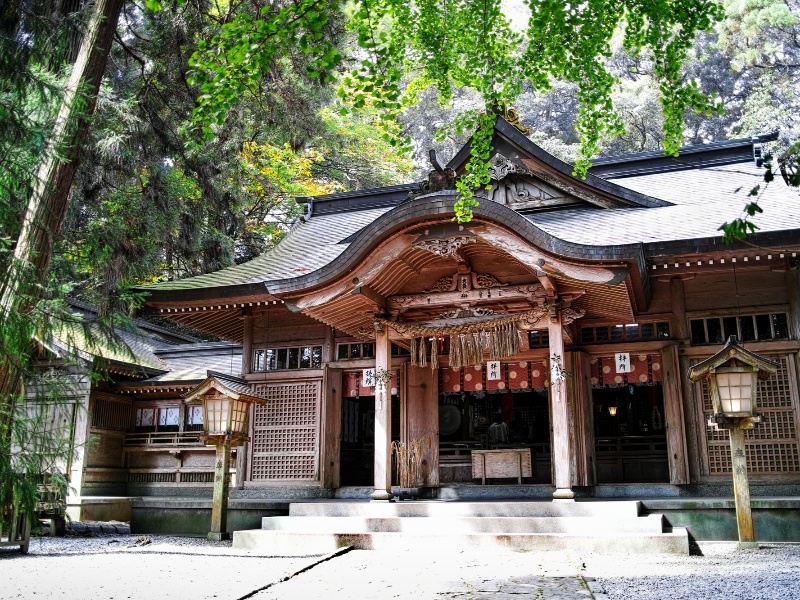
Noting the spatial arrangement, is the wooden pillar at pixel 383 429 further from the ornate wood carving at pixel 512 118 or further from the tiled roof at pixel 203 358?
the tiled roof at pixel 203 358

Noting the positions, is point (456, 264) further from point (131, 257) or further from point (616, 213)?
point (131, 257)

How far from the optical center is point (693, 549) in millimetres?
8547

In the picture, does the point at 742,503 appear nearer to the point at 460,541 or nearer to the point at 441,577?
the point at 460,541

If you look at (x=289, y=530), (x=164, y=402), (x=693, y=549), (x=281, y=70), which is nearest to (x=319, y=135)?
(x=281, y=70)

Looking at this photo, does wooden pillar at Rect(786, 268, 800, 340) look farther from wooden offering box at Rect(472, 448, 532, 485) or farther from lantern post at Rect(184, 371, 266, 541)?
lantern post at Rect(184, 371, 266, 541)

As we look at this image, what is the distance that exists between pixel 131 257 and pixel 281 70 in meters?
5.23

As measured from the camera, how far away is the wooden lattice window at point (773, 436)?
10352mm

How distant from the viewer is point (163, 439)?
14.4 m

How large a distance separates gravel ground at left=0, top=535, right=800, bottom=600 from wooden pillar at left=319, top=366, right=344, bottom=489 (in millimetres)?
3463

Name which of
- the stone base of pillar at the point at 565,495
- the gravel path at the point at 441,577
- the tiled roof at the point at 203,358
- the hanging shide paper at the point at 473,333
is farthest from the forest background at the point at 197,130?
the stone base of pillar at the point at 565,495

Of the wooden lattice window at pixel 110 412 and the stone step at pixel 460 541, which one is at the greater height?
the wooden lattice window at pixel 110 412

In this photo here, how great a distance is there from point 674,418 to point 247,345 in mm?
7774

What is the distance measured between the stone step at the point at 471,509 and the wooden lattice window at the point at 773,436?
2.12 metres

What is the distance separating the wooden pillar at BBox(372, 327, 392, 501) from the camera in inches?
419
